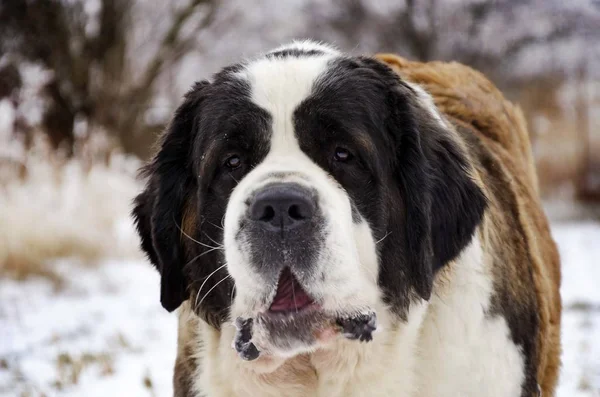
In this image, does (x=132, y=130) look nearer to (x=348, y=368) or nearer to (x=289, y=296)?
(x=348, y=368)

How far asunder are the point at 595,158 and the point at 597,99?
1.49 meters

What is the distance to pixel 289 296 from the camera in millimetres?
1972

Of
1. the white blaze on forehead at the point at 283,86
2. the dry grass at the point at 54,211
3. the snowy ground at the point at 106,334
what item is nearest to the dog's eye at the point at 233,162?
the white blaze on forehead at the point at 283,86

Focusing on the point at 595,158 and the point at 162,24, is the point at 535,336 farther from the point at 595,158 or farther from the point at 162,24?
the point at 162,24

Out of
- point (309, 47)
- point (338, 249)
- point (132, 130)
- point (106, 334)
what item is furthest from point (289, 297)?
point (132, 130)

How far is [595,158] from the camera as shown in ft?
36.2

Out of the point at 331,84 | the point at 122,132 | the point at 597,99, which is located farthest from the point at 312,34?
the point at 331,84

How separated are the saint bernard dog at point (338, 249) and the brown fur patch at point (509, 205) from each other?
0.6 inches

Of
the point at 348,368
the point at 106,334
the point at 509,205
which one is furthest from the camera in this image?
Answer: the point at 106,334

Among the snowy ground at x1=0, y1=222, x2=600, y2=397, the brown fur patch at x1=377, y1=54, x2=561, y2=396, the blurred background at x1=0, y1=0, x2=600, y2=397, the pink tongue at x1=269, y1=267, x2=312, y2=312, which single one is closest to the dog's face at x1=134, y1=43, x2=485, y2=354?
the pink tongue at x1=269, y1=267, x2=312, y2=312

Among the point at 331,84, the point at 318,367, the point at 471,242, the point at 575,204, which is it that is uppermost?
the point at 331,84

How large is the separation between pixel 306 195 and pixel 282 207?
0.23 ft

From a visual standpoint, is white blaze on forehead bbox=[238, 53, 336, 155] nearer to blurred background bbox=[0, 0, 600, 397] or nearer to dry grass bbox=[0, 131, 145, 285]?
blurred background bbox=[0, 0, 600, 397]

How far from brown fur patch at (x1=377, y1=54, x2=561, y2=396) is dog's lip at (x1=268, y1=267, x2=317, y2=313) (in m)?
0.63
